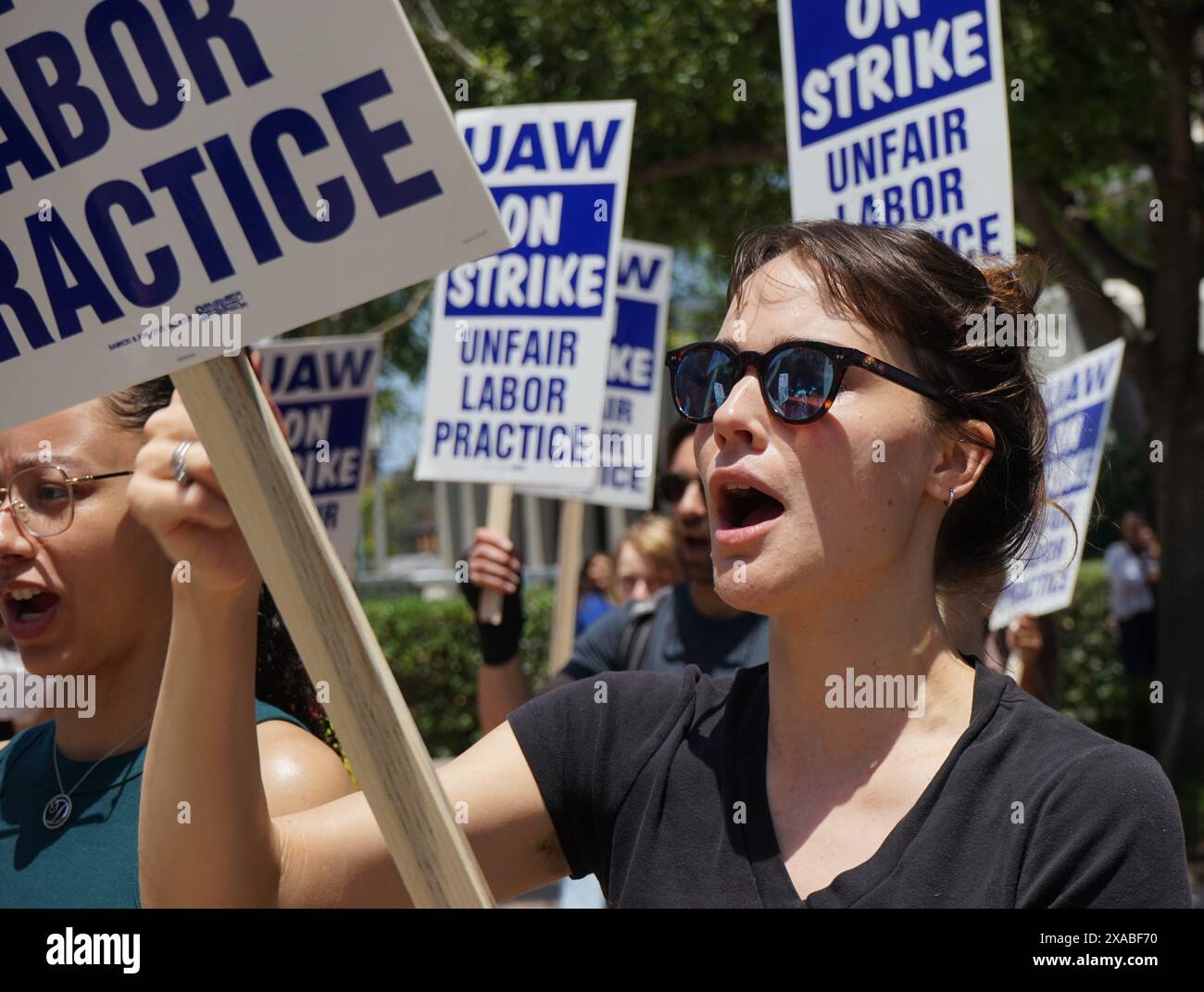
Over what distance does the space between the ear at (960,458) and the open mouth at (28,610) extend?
→ 132 centimetres

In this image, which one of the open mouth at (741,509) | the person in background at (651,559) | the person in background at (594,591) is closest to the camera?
the open mouth at (741,509)

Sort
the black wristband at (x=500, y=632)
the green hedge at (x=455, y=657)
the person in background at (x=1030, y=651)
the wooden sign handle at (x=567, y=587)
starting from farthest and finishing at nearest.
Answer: the green hedge at (x=455, y=657), the wooden sign handle at (x=567, y=587), the person in background at (x=1030, y=651), the black wristband at (x=500, y=632)

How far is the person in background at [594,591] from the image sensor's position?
11397 millimetres

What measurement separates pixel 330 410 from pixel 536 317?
835mm

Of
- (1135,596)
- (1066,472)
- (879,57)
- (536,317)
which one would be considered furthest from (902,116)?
(1135,596)

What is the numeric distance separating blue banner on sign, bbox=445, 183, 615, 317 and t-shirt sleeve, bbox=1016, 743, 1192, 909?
3.55 meters

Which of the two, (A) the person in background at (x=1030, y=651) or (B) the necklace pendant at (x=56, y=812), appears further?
(A) the person in background at (x=1030, y=651)

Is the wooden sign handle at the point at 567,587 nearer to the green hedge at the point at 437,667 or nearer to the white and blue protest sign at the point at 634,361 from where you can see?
the white and blue protest sign at the point at 634,361

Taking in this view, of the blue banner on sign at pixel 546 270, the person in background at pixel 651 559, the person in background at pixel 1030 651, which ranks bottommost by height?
the person in background at pixel 1030 651

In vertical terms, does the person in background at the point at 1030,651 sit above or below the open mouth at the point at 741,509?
below

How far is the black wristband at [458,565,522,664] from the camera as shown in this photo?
452 cm

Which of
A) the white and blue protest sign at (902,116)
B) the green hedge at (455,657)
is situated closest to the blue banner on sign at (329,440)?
the white and blue protest sign at (902,116)

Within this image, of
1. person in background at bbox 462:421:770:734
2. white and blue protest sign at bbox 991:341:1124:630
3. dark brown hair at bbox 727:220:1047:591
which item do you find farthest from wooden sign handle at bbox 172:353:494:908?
white and blue protest sign at bbox 991:341:1124:630

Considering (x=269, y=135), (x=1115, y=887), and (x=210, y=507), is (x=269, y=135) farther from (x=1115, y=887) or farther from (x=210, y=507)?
(x=1115, y=887)
